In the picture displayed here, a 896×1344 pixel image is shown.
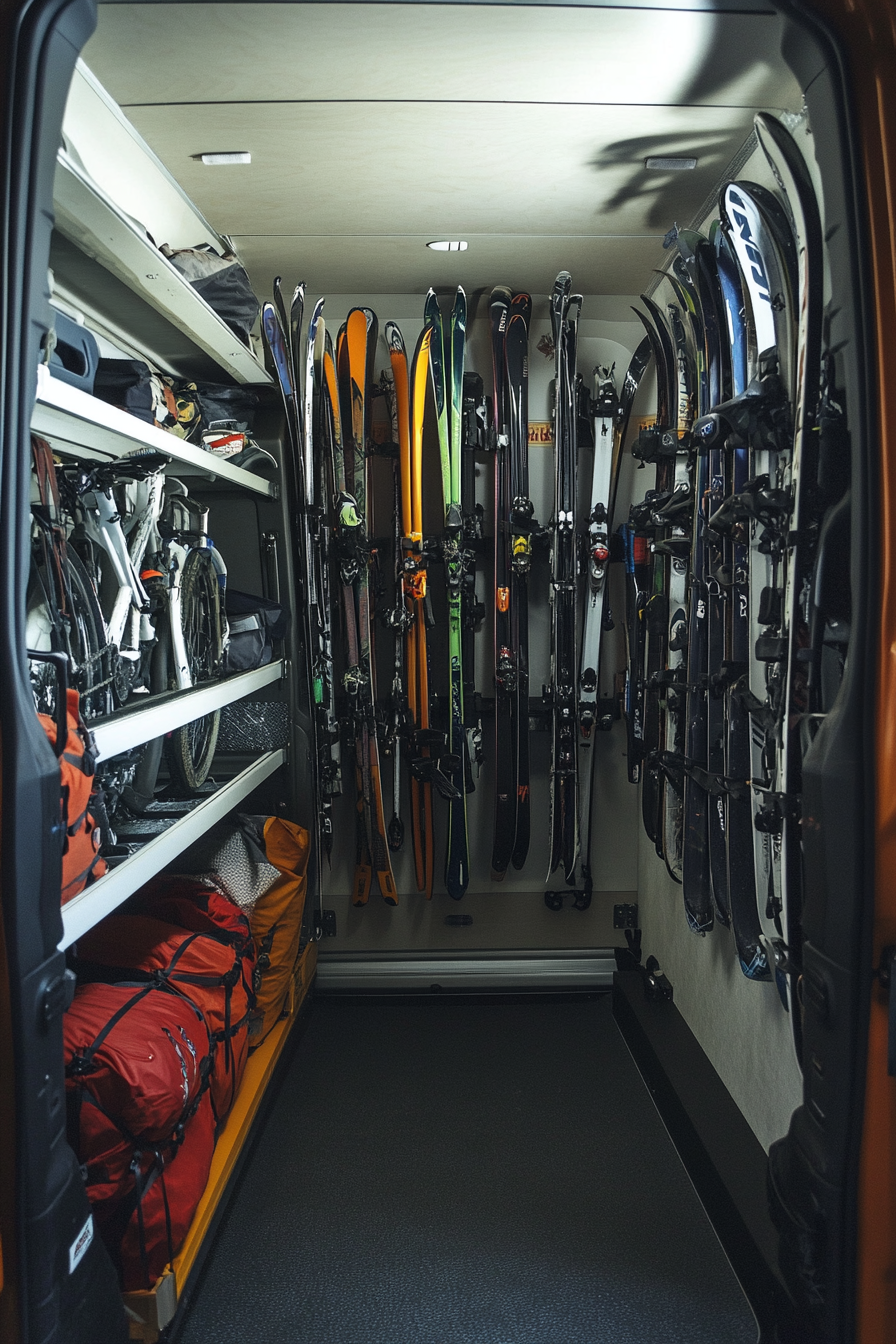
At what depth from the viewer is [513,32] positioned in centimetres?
158

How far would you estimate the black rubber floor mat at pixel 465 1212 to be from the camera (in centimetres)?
173

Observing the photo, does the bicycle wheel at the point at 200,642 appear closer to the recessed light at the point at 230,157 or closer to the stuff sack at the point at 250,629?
the stuff sack at the point at 250,629

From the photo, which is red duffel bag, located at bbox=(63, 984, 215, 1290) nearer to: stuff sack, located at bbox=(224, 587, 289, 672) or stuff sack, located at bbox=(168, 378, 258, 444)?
stuff sack, located at bbox=(224, 587, 289, 672)

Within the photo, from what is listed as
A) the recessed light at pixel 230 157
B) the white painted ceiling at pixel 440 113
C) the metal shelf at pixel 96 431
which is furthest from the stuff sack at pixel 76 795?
the recessed light at pixel 230 157

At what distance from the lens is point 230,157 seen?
6.75ft

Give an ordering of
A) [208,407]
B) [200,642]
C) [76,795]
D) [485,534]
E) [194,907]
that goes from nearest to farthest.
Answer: [76,795] → [194,907] → [200,642] → [208,407] → [485,534]

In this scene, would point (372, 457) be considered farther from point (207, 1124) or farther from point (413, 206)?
point (207, 1124)

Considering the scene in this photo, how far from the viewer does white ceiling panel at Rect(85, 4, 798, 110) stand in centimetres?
153

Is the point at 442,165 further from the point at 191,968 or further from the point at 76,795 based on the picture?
the point at 191,968

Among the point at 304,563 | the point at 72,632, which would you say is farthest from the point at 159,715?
the point at 304,563

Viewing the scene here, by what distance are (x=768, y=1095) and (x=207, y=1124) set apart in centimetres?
138

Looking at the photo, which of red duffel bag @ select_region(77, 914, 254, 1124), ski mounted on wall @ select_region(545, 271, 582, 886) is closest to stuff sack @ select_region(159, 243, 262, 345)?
ski mounted on wall @ select_region(545, 271, 582, 886)

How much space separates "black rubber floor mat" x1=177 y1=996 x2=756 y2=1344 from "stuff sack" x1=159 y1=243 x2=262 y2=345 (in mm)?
2449

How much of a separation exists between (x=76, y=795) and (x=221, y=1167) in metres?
1.16
